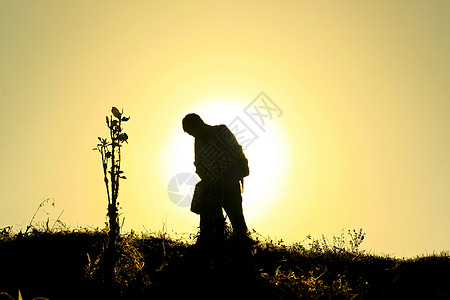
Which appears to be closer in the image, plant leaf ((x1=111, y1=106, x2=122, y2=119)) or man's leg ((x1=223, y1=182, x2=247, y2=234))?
plant leaf ((x1=111, y1=106, x2=122, y2=119))

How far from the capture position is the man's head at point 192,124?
22.9ft

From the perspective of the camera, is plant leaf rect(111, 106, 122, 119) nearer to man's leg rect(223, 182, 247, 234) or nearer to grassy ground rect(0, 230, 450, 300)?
grassy ground rect(0, 230, 450, 300)

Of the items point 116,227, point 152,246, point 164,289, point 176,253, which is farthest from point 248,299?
point 152,246

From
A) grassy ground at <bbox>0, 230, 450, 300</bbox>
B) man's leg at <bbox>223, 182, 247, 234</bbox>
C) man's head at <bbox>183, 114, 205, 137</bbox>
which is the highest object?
man's head at <bbox>183, 114, 205, 137</bbox>

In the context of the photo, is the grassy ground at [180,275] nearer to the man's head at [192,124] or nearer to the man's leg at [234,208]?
the man's leg at [234,208]

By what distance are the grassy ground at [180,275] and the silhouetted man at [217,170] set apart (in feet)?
3.88

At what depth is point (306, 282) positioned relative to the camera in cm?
345

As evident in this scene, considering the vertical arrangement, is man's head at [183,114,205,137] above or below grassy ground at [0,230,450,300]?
above

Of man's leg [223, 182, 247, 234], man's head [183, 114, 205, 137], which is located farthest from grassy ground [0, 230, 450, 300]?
man's head [183, 114, 205, 137]

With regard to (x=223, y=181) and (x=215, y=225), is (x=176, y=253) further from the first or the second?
(x=223, y=181)

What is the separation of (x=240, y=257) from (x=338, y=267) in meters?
1.74

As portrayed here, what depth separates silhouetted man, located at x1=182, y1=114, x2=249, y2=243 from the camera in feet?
22.9

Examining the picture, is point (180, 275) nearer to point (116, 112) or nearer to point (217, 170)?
point (116, 112)

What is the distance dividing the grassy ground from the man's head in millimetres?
2019
